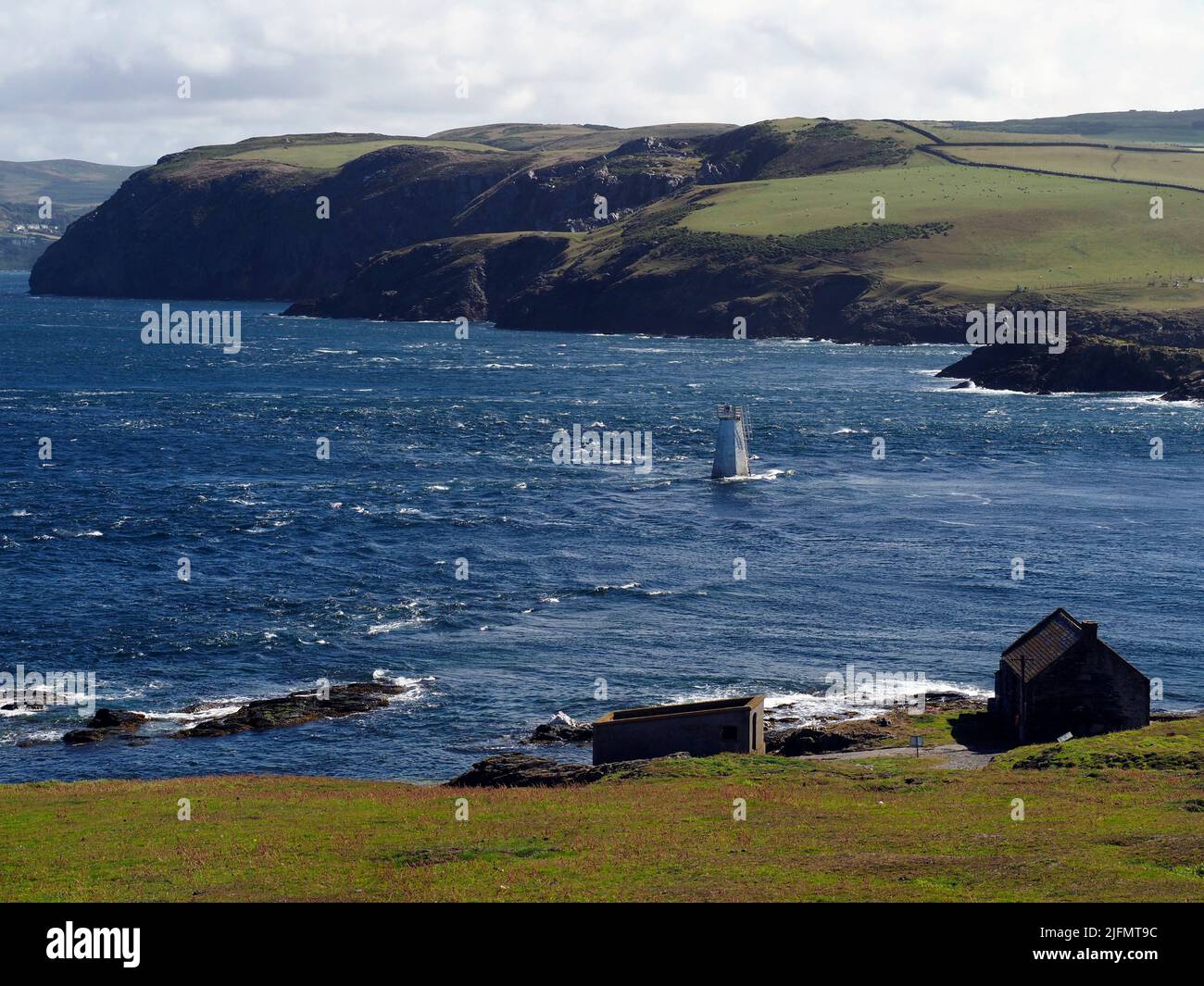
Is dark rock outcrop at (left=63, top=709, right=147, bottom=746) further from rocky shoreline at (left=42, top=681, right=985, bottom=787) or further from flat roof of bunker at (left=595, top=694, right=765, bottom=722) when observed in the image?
flat roof of bunker at (left=595, top=694, right=765, bottom=722)

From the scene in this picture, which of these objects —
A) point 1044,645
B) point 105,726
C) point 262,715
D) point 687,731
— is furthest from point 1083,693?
point 105,726

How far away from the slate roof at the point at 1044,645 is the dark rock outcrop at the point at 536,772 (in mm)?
12492

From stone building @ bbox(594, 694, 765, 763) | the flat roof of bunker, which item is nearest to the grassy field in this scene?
stone building @ bbox(594, 694, 765, 763)

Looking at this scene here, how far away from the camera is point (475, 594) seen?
2938 inches

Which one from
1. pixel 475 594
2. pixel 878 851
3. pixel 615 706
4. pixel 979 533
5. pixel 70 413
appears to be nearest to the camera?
pixel 878 851

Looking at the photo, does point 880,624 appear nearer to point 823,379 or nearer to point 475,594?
point 475,594

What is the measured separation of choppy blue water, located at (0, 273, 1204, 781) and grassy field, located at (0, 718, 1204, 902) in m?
10.4

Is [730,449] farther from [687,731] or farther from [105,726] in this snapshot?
[687,731]

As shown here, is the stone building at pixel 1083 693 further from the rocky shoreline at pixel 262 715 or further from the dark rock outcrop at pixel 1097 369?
the dark rock outcrop at pixel 1097 369

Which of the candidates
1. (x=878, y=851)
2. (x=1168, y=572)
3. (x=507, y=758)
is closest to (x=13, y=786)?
(x=507, y=758)

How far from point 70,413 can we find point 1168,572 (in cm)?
10610

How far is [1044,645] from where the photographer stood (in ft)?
172

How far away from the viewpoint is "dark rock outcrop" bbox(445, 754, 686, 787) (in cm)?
4562

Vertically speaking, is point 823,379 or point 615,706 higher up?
point 823,379
